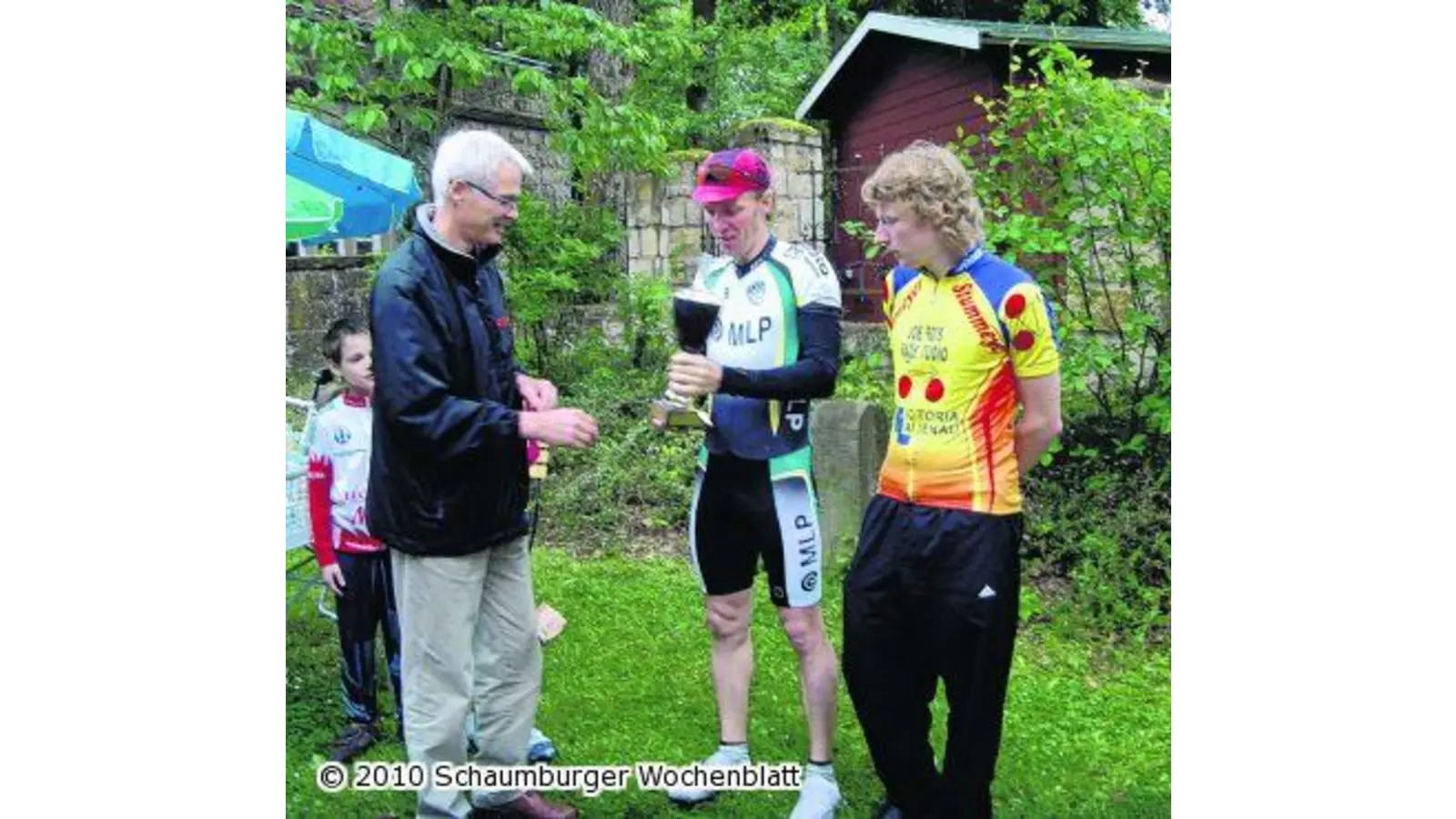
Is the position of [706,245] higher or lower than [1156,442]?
higher

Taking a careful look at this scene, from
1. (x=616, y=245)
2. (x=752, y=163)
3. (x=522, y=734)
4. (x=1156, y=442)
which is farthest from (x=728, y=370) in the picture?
(x=616, y=245)

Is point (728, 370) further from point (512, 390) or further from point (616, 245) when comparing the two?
point (616, 245)

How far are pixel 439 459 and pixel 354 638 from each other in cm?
113

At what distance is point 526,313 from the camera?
205 inches

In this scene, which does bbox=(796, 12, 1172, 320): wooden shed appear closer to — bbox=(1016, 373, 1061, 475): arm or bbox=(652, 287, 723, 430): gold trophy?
bbox=(652, 287, 723, 430): gold trophy

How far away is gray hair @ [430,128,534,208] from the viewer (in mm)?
3295

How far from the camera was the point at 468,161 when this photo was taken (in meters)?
3.29

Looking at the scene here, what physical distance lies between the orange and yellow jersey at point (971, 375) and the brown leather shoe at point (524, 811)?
4.37 ft

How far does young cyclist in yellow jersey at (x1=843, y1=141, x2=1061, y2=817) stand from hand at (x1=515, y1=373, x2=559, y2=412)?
0.92 m

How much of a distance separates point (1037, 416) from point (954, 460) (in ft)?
0.75

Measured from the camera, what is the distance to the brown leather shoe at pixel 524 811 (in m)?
3.63

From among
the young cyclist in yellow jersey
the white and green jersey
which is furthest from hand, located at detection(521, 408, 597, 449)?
the young cyclist in yellow jersey

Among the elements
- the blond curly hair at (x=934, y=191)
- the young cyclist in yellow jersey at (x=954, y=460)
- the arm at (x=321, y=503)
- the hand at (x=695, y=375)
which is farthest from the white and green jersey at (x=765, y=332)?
the arm at (x=321, y=503)

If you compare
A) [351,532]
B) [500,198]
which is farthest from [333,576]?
[500,198]
